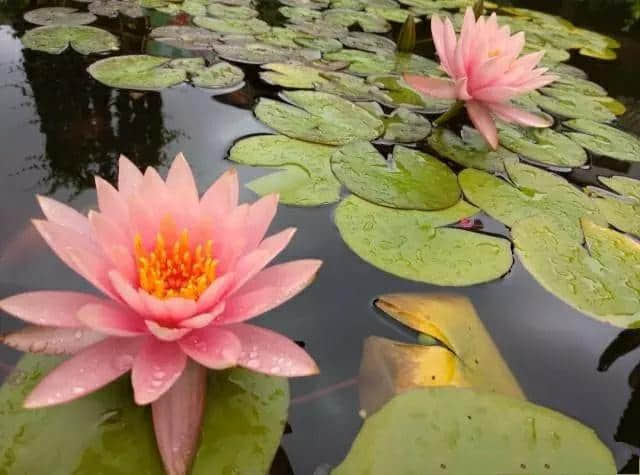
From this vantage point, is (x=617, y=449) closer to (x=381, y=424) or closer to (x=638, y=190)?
(x=381, y=424)

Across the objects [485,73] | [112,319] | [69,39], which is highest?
[485,73]

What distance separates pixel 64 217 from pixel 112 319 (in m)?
0.28

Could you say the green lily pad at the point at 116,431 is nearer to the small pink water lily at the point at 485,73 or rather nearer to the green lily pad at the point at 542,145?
the small pink water lily at the point at 485,73

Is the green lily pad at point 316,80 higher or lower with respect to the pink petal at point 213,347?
lower

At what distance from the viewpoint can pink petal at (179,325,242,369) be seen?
3.03ft

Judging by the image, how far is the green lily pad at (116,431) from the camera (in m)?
0.95

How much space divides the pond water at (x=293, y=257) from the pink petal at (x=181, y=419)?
0.20 m

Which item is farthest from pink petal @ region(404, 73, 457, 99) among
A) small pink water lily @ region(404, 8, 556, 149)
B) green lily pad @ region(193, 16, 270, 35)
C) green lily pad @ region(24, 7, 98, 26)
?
green lily pad @ region(24, 7, 98, 26)

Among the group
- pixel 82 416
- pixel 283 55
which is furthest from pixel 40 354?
pixel 283 55

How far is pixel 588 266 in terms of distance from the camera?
5.32 ft

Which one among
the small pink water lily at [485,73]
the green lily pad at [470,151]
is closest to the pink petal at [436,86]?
the small pink water lily at [485,73]

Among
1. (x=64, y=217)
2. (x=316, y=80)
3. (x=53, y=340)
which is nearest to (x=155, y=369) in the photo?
(x=53, y=340)

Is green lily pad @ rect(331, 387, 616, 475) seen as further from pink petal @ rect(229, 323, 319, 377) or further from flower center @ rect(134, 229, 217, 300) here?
flower center @ rect(134, 229, 217, 300)

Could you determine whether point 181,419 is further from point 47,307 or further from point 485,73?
point 485,73
